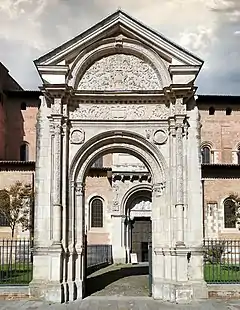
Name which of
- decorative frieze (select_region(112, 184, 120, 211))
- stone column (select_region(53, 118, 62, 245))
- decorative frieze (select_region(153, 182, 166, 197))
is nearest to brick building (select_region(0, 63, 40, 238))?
decorative frieze (select_region(112, 184, 120, 211))

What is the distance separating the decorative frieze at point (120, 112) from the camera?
1413 centimetres

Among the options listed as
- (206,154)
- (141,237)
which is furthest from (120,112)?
(206,154)

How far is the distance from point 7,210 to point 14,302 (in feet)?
38.6

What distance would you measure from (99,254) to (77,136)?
14621 mm

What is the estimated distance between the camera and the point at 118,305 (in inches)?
478

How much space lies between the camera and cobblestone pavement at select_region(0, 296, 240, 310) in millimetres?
11711

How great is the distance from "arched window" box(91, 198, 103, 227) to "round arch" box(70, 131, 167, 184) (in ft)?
56.2

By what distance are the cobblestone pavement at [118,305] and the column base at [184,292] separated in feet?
1.23

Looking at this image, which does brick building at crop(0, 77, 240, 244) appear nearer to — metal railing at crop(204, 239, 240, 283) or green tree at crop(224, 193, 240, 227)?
green tree at crop(224, 193, 240, 227)

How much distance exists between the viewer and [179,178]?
1345 cm

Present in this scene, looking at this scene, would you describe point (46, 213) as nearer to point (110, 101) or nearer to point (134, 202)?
point (110, 101)

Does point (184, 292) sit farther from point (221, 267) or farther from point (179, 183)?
point (221, 267)

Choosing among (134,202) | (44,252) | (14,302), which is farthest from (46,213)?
(134,202)

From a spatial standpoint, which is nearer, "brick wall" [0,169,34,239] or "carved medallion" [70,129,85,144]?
"carved medallion" [70,129,85,144]
